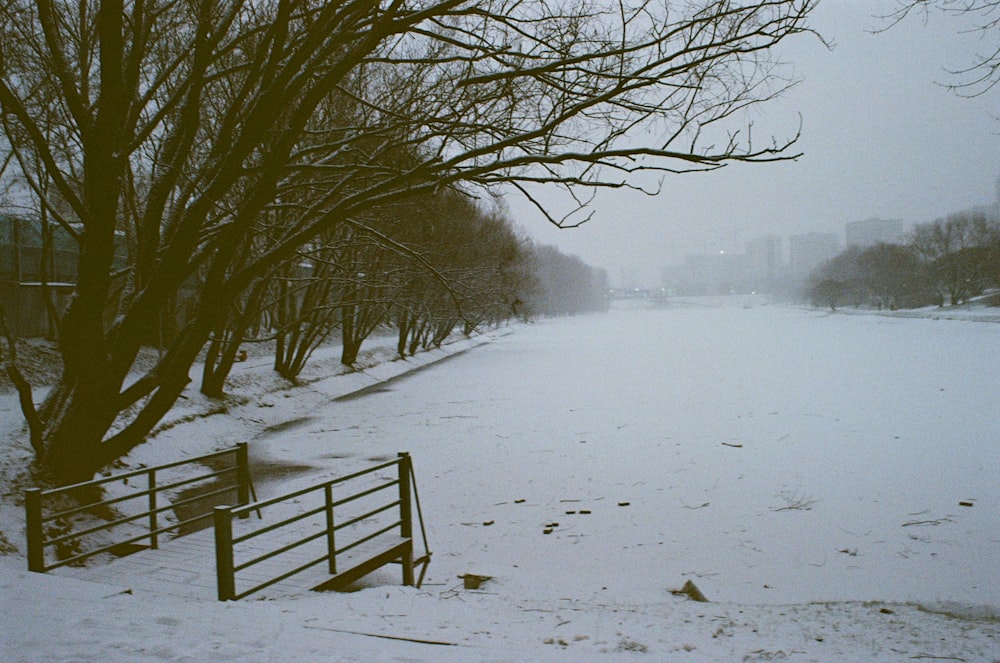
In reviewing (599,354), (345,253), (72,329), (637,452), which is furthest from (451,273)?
(599,354)

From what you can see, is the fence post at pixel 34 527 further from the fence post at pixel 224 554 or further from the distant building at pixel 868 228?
the distant building at pixel 868 228

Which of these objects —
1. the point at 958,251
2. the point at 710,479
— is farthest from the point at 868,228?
the point at 710,479

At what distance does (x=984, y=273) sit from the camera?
85.6 m

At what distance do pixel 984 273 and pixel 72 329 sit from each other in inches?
3872

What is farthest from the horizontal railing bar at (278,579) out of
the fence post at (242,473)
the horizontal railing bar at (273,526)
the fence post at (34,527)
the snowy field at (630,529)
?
the fence post at (242,473)

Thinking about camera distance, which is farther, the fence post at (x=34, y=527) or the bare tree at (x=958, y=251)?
the bare tree at (x=958, y=251)

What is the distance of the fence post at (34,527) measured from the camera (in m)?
6.73

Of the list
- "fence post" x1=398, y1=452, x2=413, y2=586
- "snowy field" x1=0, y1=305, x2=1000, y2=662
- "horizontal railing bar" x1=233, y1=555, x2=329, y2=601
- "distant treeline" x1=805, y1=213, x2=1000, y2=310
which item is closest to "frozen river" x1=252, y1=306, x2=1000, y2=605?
"snowy field" x1=0, y1=305, x2=1000, y2=662

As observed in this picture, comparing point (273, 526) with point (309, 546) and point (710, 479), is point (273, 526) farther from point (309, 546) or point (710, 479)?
point (710, 479)

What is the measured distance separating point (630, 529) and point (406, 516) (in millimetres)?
4067

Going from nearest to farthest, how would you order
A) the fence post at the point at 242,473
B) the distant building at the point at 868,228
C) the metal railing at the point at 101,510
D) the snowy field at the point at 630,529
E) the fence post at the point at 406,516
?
the snowy field at the point at 630,529
the metal railing at the point at 101,510
the fence post at the point at 406,516
the fence post at the point at 242,473
the distant building at the point at 868,228

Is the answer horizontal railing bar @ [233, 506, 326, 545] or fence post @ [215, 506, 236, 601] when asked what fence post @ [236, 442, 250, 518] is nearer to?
horizontal railing bar @ [233, 506, 326, 545]

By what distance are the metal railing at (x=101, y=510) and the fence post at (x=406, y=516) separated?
194 centimetres

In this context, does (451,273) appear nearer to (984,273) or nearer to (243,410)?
(243,410)
